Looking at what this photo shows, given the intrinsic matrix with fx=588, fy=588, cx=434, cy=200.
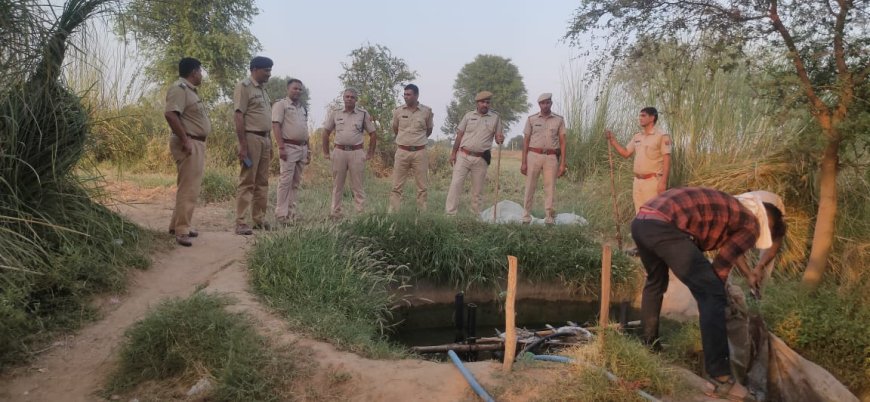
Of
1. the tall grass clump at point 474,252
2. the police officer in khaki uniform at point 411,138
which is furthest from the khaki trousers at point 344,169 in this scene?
the tall grass clump at point 474,252

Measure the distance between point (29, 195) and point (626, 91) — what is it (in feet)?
27.5

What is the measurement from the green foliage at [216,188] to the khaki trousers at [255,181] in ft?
8.86

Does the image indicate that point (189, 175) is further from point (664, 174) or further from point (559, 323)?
point (664, 174)

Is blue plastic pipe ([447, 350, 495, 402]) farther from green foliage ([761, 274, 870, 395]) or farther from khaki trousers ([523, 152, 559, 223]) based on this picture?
khaki trousers ([523, 152, 559, 223])

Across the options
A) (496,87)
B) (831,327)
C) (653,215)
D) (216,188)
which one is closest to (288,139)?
(216,188)

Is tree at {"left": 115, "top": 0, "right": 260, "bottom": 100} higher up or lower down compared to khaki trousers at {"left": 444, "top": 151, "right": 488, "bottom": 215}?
higher up

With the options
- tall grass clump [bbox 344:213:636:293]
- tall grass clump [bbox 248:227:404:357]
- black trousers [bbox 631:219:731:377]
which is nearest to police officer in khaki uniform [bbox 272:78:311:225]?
tall grass clump [bbox 344:213:636:293]

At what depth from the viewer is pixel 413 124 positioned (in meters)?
7.22

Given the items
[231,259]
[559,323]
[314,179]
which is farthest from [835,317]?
[314,179]

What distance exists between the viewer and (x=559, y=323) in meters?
5.84

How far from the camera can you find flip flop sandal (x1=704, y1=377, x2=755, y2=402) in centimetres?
341

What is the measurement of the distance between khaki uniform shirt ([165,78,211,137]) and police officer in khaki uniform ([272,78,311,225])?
108 cm

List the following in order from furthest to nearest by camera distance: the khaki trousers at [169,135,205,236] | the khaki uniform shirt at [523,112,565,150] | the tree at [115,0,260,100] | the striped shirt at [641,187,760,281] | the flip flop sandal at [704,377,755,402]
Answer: the tree at [115,0,260,100], the khaki uniform shirt at [523,112,565,150], the khaki trousers at [169,135,205,236], the striped shirt at [641,187,760,281], the flip flop sandal at [704,377,755,402]

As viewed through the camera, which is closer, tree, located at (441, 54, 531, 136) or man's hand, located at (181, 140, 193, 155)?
man's hand, located at (181, 140, 193, 155)
